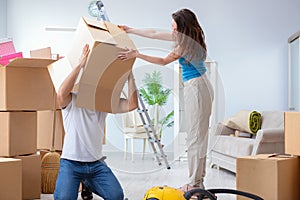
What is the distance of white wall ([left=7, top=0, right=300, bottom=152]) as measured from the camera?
22.7 feet

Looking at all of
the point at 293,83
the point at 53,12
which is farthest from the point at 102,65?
the point at 53,12

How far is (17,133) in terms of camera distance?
11.2 ft

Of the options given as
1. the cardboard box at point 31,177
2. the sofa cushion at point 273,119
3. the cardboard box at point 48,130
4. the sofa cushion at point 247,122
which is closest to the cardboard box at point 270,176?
the cardboard box at point 31,177

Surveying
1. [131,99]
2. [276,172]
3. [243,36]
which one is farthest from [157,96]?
[243,36]

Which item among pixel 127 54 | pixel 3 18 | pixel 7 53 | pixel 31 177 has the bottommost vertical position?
pixel 31 177

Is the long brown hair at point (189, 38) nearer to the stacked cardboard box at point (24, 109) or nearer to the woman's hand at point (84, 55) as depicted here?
the woman's hand at point (84, 55)

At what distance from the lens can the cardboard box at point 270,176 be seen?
2746 mm

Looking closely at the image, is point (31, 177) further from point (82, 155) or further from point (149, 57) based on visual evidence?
point (149, 57)

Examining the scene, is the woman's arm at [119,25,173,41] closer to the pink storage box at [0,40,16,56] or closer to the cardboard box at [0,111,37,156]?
the cardboard box at [0,111,37,156]

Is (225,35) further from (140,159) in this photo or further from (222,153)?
(140,159)

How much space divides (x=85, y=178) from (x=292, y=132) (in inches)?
45.3

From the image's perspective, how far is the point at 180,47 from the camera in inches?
90.4

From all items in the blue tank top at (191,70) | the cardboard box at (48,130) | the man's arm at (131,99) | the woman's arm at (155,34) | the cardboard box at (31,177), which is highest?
the woman's arm at (155,34)

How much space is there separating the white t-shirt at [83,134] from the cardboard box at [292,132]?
977 millimetres
